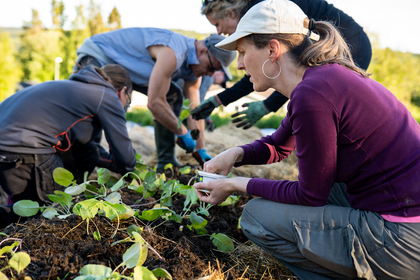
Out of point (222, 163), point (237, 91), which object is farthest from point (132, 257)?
point (237, 91)

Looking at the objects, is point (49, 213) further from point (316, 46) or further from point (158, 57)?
point (158, 57)

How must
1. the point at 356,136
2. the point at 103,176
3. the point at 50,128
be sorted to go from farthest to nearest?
1. the point at 50,128
2. the point at 103,176
3. the point at 356,136

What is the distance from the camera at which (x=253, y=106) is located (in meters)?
2.59

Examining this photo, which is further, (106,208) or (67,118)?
(67,118)

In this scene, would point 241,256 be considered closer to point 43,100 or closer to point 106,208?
point 106,208

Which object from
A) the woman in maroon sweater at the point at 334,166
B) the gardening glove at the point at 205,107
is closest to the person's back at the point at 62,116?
the gardening glove at the point at 205,107

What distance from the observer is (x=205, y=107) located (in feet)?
8.98

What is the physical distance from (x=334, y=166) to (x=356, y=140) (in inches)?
4.6

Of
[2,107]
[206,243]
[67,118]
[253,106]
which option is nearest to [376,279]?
[206,243]

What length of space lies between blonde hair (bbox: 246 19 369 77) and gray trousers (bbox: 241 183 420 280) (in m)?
0.55

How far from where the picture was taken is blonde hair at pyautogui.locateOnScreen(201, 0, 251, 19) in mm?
2301

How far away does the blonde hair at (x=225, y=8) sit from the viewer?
7.55 feet

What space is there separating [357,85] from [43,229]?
1.41 metres

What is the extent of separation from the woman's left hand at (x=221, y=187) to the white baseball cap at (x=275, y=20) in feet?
1.93
